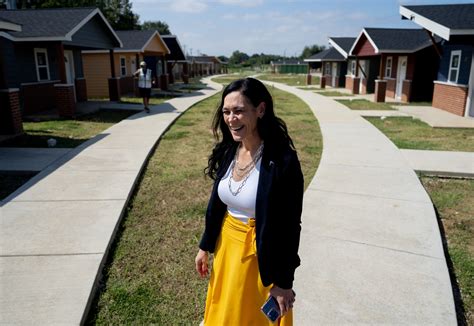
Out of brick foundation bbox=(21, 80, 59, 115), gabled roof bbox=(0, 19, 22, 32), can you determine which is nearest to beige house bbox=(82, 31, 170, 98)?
brick foundation bbox=(21, 80, 59, 115)

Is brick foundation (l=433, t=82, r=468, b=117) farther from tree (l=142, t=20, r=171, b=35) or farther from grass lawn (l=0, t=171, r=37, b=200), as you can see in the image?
tree (l=142, t=20, r=171, b=35)

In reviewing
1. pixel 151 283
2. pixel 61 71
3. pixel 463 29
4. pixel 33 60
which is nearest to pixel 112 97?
pixel 33 60

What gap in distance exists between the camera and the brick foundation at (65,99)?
12547 mm

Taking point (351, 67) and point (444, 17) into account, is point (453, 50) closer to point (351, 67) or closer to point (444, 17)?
point (444, 17)

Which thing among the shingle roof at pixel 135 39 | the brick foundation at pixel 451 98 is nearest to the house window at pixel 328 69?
the shingle roof at pixel 135 39

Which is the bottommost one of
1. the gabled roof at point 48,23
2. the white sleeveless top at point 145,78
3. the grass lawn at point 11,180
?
the grass lawn at point 11,180

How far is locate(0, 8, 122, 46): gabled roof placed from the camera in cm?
1218

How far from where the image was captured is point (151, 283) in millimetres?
3453

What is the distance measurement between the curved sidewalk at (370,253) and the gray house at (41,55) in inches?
323

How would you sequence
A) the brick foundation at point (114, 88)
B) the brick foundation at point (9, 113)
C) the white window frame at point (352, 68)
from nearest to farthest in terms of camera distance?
the brick foundation at point (9, 113) < the brick foundation at point (114, 88) < the white window frame at point (352, 68)

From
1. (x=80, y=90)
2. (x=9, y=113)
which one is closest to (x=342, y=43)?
(x=80, y=90)

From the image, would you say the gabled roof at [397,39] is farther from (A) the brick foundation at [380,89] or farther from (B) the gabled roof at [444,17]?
(B) the gabled roof at [444,17]

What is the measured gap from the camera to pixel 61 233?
13.6ft

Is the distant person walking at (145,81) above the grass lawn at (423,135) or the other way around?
above
